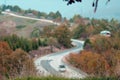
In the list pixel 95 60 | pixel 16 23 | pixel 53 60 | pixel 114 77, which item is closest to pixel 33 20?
pixel 16 23

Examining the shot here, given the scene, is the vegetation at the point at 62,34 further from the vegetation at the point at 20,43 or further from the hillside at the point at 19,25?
the hillside at the point at 19,25

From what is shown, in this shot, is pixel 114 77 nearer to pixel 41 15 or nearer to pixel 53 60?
pixel 53 60

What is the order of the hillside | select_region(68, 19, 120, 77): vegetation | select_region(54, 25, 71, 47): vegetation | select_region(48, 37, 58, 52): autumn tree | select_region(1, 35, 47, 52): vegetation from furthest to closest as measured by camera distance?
the hillside < select_region(54, 25, 71, 47): vegetation < select_region(48, 37, 58, 52): autumn tree < select_region(1, 35, 47, 52): vegetation < select_region(68, 19, 120, 77): vegetation

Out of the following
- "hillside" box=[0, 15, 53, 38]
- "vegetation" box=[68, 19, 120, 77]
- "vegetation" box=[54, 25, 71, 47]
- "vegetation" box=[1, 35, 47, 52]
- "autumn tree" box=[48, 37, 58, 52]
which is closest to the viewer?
"vegetation" box=[68, 19, 120, 77]

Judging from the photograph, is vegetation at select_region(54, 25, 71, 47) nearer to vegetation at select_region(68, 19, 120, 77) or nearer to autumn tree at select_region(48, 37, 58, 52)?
autumn tree at select_region(48, 37, 58, 52)

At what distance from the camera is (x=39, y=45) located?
48094 mm

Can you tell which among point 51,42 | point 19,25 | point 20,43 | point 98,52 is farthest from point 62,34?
point 19,25

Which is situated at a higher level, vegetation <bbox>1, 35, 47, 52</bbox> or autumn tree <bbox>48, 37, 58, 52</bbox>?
vegetation <bbox>1, 35, 47, 52</bbox>

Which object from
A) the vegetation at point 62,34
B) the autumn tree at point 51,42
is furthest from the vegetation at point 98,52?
the vegetation at point 62,34

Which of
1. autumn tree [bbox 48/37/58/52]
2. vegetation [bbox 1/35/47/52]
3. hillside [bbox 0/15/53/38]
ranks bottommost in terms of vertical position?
hillside [bbox 0/15/53/38]

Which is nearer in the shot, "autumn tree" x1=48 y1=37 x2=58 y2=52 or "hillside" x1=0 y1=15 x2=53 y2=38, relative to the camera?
"autumn tree" x1=48 y1=37 x2=58 y2=52

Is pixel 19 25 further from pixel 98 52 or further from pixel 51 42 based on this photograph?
pixel 98 52

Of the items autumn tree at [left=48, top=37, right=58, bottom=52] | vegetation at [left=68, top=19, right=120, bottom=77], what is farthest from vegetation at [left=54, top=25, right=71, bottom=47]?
vegetation at [left=68, top=19, right=120, bottom=77]

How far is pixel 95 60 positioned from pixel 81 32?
3665cm
